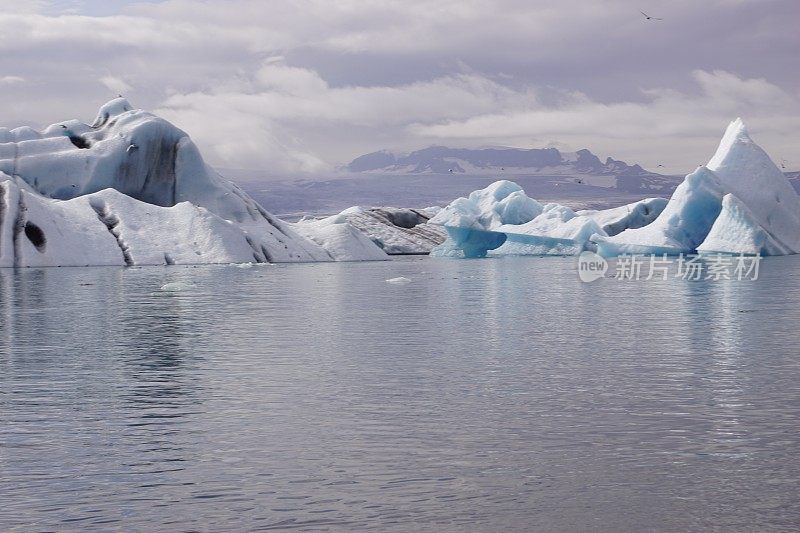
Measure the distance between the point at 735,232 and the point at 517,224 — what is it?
3147cm

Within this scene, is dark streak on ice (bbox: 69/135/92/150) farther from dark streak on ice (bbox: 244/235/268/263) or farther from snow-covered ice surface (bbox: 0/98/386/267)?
dark streak on ice (bbox: 244/235/268/263)

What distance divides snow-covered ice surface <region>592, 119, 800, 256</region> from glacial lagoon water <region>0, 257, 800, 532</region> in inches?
Answer: 1841

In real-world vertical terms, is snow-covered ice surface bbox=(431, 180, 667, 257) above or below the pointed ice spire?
below

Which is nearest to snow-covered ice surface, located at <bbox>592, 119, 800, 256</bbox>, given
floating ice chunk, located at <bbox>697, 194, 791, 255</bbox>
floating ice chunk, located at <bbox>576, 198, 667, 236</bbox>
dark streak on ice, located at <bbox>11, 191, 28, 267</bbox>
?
floating ice chunk, located at <bbox>697, 194, 791, 255</bbox>

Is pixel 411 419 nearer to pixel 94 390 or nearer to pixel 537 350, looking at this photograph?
pixel 94 390

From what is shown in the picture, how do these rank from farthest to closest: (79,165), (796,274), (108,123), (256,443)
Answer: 1. (108,123)
2. (79,165)
3. (796,274)
4. (256,443)

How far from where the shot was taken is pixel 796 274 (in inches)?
2196

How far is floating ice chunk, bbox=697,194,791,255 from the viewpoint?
70875 millimetres

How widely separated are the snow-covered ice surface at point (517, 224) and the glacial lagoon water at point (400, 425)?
218 feet

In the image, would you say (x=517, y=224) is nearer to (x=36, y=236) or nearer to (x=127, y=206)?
(x=127, y=206)

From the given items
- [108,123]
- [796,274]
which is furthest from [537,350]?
[108,123]

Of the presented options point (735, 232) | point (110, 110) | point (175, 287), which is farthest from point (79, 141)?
point (735, 232)

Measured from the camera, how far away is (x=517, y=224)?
3969 inches

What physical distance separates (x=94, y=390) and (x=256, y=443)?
5030 millimetres
